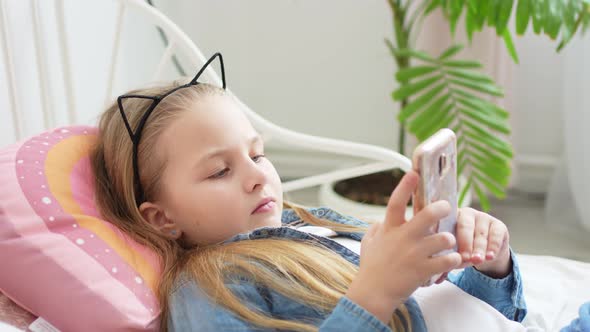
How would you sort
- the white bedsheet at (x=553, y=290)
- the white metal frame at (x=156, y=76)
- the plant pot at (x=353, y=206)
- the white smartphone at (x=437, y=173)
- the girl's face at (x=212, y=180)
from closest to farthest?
the white smartphone at (x=437, y=173)
the girl's face at (x=212, y=180)
the white bedsheet at (x=553, y=290)
the white metal frame at (x=156, y=76)
the plant pot at (x=353, y=206)

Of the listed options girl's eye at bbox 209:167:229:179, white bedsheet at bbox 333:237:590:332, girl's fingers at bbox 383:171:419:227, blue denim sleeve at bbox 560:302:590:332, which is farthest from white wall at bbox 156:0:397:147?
girl's fingers at bbox 383:171:419:227

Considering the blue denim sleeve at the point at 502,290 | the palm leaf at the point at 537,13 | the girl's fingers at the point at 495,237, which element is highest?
the palm leaf at the point at 537,13

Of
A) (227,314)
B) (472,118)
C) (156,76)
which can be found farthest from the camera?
(472,118)

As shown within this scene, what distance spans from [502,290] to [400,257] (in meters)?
0.30

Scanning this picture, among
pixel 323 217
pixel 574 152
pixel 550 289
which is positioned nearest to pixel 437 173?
pixel 323 217

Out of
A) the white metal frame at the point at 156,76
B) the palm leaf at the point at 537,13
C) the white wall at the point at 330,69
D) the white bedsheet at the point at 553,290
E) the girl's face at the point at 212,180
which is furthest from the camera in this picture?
the white wall at the point at 330,69

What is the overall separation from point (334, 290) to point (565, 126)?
1.45 m

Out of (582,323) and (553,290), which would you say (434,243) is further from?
(553,290)

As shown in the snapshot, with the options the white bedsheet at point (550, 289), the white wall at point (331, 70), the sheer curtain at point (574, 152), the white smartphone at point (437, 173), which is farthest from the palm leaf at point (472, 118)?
the white smartphone at point (437, 173)

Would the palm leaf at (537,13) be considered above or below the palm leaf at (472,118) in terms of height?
above

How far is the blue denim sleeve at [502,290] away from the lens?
841mm

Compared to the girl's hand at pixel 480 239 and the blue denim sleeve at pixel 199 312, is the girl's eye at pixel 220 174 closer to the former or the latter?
the blue denim sleeve at pixel 199 312

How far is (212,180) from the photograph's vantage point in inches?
32.7

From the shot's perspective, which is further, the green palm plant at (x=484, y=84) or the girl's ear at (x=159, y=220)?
the green palm plant at (x=484, y=84)
